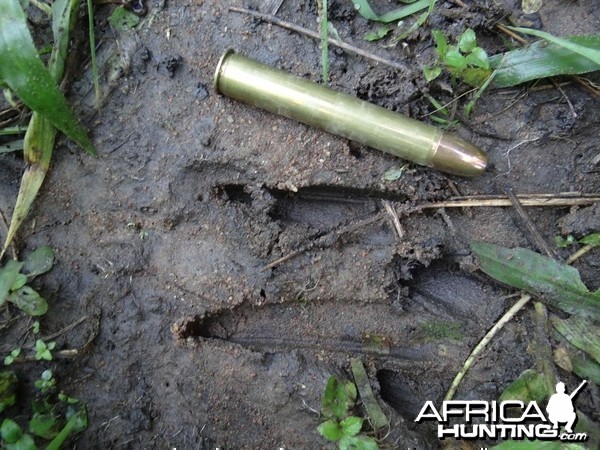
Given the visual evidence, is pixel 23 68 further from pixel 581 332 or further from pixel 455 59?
pixel 581 332

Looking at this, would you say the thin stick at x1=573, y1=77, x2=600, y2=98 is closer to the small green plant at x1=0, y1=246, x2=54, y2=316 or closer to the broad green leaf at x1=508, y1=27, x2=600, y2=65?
the broad green leaf at x1=508, y1=27, x2=600, y2=65

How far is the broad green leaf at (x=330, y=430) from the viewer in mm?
2271

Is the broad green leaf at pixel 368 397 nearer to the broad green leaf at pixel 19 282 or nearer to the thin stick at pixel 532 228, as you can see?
the thin stick at pixel 532 228

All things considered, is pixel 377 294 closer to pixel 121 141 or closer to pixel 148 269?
pixel 148 269

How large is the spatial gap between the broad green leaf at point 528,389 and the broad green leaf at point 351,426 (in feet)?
2.25

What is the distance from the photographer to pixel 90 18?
8.52 feet

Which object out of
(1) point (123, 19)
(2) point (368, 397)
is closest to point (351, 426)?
(2) point (368, 397)

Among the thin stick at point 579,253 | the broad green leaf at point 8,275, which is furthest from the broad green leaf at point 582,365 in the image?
the broad green leaf at point 8,275

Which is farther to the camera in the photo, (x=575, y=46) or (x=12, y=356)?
(x=12, y=356)

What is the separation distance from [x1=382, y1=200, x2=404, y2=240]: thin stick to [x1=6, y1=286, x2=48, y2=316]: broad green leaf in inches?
71.0

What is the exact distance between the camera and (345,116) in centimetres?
249

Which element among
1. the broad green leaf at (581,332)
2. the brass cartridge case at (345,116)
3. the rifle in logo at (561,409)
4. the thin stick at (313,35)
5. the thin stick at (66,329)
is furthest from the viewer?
the thin stick at (313,35)

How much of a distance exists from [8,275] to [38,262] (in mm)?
148

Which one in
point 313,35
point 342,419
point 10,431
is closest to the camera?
point 10,431
